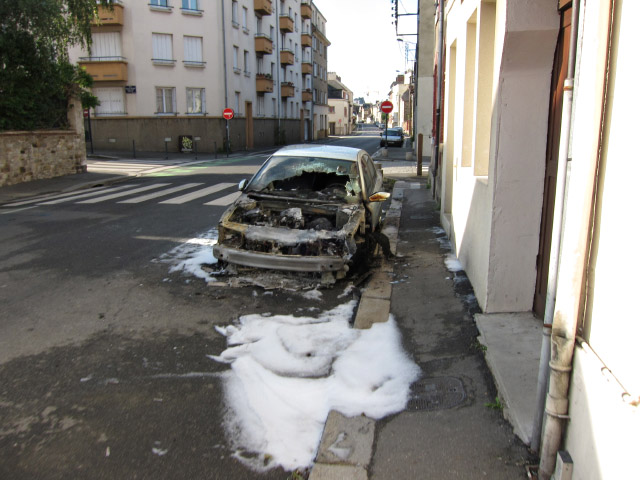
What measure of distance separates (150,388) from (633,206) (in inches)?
128

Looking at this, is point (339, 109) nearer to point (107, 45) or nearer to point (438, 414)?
point (107, 45)

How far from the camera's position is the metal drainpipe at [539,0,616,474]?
2.37 metres

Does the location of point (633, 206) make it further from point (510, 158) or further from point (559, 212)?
point (510, 158)

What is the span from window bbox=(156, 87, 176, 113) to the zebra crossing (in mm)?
18838

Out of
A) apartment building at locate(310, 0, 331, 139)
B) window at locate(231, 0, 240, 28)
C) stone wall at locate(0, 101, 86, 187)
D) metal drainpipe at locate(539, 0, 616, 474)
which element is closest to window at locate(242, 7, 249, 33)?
window at locate(231, 0, 240, 28)

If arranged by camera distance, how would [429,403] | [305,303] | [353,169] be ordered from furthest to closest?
[353,169]
[305,303]
[429,403]

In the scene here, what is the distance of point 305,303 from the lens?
573 centimetres

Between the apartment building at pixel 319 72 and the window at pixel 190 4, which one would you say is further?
the apartment building at pixel 319 72

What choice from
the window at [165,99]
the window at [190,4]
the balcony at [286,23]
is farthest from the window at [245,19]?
the window at [165,99]

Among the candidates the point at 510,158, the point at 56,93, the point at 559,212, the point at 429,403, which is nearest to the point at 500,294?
the point at 510,158

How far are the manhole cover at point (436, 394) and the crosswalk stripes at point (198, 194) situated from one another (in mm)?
9948

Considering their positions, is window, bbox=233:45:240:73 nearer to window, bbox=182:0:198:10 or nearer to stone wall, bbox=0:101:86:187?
window, bbox=182:0:198:10

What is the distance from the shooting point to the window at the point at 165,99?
111ft

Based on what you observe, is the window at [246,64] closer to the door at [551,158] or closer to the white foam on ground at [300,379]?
the white foam on ground at [300,379]
